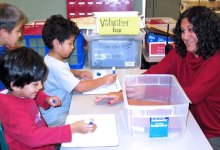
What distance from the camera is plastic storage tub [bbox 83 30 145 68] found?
6.11 feet

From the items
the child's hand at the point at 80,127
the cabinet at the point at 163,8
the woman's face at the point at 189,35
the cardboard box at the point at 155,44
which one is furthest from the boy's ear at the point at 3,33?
the cabinet at the point at 163,8

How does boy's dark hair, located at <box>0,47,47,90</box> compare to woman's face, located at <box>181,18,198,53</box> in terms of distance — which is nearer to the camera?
boy's dark hair, located at <box>0,47,47,90</box>

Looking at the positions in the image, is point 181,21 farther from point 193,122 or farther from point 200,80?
point 193,122

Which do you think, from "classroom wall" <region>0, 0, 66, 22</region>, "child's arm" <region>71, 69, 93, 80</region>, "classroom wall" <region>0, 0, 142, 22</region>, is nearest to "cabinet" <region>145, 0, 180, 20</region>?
"classroom wall" <region>0, 0, 142, 22</region>

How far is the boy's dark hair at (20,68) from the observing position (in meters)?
1.08

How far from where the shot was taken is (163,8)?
15.7 feet

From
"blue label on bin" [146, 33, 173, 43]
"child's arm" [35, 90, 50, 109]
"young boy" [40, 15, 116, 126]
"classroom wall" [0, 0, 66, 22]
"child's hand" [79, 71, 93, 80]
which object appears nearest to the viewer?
"child's arm" [35, 90, 50, 109]

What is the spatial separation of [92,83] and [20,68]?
0.55 meters

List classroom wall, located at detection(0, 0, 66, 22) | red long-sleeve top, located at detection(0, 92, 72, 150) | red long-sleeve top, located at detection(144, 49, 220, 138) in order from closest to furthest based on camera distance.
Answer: red long-sleeve top, located at detection(0, 92, 72, 150), red long-sleeve top, located at detection(144, 49, 220, 138), classroom wall, located at detection(0, 0, 66, 22)

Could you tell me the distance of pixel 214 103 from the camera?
141 centimetres

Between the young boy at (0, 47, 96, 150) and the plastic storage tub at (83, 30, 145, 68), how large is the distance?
2.56 ft

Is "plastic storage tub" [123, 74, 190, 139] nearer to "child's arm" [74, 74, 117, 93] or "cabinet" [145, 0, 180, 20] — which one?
"child's arm" [74, 74, 117, 93]

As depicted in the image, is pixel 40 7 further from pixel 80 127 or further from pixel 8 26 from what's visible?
pixel 80 127

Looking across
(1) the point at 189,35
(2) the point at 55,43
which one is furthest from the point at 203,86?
(2) the point at 55,43
